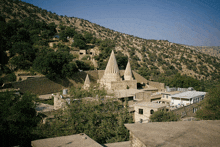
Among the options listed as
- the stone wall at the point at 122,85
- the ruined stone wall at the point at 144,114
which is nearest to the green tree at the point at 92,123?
the ruined stone wall at the point at 144,114

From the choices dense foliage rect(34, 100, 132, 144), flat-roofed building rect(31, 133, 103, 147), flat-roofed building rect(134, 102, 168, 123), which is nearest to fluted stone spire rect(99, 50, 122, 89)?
flat-roofed building rect(134, 102, 168, 123)

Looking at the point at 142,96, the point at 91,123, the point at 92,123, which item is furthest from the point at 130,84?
the point at 91,123

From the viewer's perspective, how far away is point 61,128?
9414 millimetres

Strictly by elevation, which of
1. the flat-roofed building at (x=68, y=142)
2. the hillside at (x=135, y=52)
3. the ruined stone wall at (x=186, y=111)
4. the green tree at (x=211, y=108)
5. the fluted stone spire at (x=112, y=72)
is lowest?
the ruined stone wall at (x=186, y=111)

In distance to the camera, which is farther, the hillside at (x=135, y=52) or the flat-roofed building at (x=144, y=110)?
the hillside at (x=135, y=52)

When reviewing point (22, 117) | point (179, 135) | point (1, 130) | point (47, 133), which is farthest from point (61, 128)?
point (179, 135)

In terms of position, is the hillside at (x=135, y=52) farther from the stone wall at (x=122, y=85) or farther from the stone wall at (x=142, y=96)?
the stone wall at (x=142, y=96)

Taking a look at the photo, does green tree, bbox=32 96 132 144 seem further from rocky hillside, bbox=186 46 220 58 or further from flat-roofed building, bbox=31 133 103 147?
rocky hillside, bbox=186 46 220 58

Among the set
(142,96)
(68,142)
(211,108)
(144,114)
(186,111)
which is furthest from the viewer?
(142,96)

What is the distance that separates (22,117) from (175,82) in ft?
101

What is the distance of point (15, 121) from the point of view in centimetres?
864

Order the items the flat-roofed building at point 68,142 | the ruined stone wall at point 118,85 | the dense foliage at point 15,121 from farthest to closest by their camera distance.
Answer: the ruined stone wall at point 118,85 < the dense foliage at point 15,121 < the flat-roofed building at point 68,142

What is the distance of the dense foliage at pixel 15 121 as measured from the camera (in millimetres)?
8234

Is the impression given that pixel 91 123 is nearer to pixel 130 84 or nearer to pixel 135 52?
pixel 130 84
